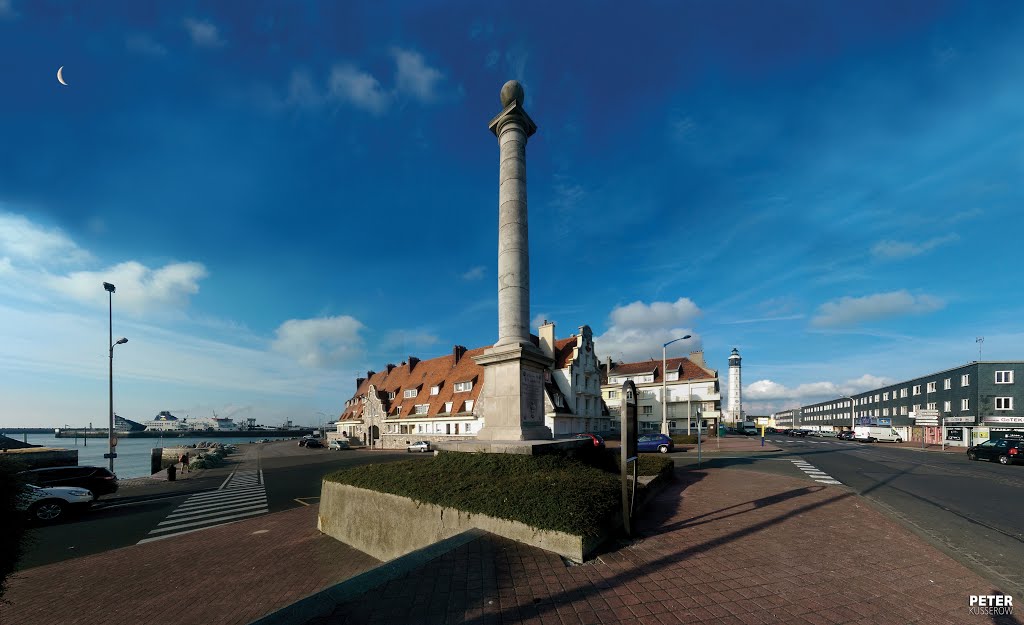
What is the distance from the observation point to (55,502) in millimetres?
14844

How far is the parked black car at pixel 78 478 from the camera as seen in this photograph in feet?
55.2

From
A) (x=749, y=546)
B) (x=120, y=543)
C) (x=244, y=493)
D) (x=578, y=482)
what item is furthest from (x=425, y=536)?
(x=244, y=493)

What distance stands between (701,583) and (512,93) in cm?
1547

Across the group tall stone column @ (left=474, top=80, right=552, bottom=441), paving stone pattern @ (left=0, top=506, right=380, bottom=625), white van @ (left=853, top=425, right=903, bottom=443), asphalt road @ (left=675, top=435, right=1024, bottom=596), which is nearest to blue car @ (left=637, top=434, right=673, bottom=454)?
asphalt road @ (left=675, top=435, right=1024, bottom=596)

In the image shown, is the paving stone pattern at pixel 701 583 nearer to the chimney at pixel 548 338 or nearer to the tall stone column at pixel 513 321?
the tall stone column at pixel 513 321

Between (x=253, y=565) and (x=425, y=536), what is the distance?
15.3ft

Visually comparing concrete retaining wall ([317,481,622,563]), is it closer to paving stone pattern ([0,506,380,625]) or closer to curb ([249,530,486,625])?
paving stone pattern ([0,506,380,625])

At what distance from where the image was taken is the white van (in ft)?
173

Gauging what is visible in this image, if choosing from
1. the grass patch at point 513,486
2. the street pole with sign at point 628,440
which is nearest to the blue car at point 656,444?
the grass patch at point 513,486

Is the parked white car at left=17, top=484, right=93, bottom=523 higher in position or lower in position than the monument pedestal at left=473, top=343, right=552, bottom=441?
lower

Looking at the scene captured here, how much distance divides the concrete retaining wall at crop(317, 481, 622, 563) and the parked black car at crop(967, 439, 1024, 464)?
30120 mm

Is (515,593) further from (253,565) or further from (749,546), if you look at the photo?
(253,565)

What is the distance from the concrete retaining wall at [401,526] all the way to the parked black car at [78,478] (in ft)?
43.5

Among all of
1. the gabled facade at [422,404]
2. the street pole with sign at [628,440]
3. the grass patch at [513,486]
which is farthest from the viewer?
the gabled facade at [422,404]
